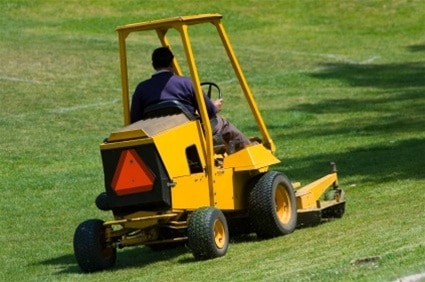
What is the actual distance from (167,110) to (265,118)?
1383 cm

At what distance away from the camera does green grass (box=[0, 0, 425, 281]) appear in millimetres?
11742

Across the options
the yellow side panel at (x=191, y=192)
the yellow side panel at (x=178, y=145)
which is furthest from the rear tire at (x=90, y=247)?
the yellow side panel at (x=178, y=145)

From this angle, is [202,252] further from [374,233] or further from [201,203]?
[374,233]

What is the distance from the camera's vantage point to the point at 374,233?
11.9 meters

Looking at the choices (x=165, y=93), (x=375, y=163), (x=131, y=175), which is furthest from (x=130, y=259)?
(x=375, y=163)

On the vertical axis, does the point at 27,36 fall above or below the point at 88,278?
above

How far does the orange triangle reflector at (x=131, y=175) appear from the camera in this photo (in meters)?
11.8

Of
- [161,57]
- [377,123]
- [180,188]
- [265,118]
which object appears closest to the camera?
[180,188]

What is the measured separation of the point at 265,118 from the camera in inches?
1032

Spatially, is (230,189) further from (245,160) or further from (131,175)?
(131,175)

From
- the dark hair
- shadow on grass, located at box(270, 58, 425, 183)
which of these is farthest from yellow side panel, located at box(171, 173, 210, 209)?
shadow on grass, located at box(270, 58, 425, 183)

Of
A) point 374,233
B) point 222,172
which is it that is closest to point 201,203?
point 222,172

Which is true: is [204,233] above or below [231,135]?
below

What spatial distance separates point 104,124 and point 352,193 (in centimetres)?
1012
